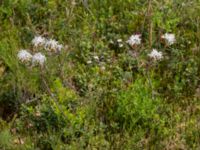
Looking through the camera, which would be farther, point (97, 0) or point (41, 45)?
point (97, 0)

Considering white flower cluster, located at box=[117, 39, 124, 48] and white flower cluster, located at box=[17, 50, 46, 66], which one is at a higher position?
white flower cluster, located at box=[117, 39, 124, 48]

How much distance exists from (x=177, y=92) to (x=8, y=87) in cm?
131

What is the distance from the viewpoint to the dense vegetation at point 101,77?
3.59m

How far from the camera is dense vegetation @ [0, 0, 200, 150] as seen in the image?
3.59 m

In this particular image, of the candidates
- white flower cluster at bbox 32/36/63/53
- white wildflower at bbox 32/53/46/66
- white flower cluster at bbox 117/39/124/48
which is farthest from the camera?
white flower cluster at bbox 117/39/124/48

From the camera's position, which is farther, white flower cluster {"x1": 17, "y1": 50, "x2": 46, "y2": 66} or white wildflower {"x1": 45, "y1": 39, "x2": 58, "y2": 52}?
white wildflower {"x1": 45, "y1": 39, "x2": 58, "y2": 52}

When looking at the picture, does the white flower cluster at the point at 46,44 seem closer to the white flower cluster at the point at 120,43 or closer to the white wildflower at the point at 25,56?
the white wildflower at the point at 25,56

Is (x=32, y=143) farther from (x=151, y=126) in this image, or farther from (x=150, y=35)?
(x=150, y=35)

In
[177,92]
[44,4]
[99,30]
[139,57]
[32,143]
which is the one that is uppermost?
[44,4]

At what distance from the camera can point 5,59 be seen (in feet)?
13.2

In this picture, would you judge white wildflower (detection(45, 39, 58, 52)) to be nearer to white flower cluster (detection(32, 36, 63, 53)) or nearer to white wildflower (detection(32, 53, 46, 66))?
white flower cluster (detection(32, 36, 63, 53))

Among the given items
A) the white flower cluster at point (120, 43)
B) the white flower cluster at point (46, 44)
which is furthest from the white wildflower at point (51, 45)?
the white flower cluster at point (120, 43)

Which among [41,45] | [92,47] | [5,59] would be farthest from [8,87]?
[92,47]

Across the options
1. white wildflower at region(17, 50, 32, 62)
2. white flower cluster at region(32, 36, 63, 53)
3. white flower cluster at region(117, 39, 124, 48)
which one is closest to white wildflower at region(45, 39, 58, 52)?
white flower cluster at region(32, 36, 63, 53)
